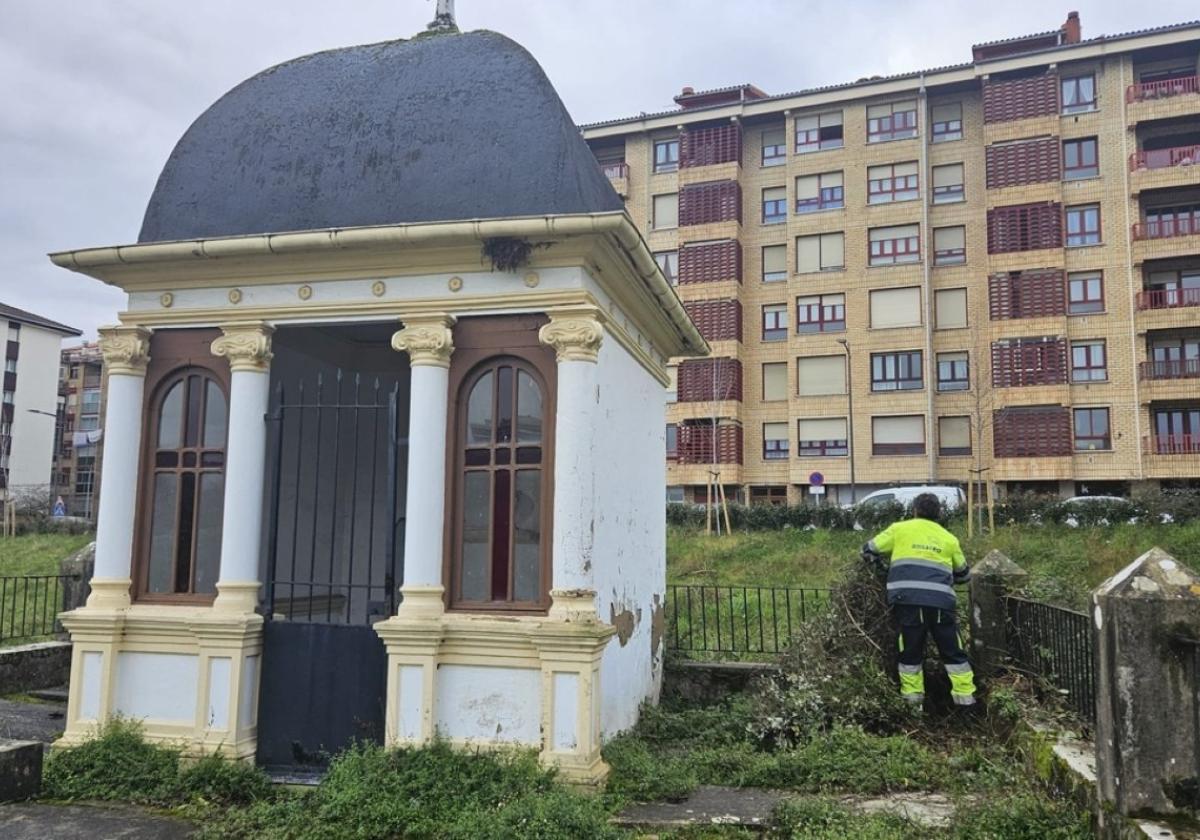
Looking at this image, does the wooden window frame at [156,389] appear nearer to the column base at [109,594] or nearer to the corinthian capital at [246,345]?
the column base at [109,594]

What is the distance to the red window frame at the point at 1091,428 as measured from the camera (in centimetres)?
3447

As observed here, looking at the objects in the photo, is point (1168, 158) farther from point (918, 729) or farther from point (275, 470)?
point (275, 470)

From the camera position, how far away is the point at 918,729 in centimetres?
746

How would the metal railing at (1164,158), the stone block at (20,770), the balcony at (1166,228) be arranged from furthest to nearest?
1. the balcony at (1166,228)
2. the metal railing at (1164,158)
3. the stone block at (20,770)

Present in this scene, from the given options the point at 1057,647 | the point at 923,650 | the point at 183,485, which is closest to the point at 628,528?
the point at 923,650

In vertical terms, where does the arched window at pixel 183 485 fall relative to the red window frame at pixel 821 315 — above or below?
below

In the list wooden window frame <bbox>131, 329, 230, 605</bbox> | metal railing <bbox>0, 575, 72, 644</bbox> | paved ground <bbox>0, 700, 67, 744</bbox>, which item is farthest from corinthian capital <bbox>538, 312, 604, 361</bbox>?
metal railing <bbox>0, 575, 72, 644</bbox>

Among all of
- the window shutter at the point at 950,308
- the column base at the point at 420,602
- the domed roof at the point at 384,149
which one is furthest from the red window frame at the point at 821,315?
the column base at the point at 420,602

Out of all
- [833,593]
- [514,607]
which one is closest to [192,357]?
[514,607]

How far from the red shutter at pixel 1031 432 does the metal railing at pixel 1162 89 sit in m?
12.0

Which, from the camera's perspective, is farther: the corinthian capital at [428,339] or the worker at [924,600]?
the worker at [924,600]

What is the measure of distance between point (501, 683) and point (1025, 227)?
35.1 m

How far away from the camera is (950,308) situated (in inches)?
1467

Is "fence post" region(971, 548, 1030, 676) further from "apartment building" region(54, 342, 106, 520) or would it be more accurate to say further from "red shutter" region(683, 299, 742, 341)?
"apartment building" region(54, 342, 106, 520)
